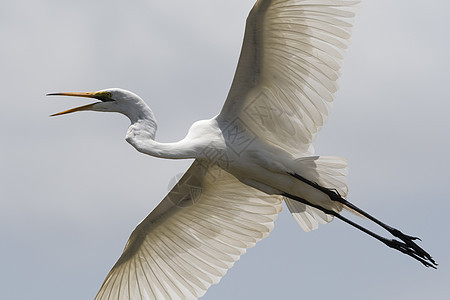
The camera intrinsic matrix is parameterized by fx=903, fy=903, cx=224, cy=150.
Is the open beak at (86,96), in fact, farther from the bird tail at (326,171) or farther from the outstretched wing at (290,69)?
the bird tail at (326,171)

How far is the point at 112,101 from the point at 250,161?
5.40 feet

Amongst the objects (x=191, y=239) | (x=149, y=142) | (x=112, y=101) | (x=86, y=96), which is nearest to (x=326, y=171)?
(x=149, y=142)

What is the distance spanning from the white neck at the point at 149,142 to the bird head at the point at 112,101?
137mm

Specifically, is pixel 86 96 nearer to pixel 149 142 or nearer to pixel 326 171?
pixel 149 142

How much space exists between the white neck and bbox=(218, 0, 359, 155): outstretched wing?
1.82 ft

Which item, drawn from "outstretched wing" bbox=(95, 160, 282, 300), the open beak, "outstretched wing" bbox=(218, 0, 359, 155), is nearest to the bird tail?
"outstretched wing" bbox=(218, 0, 359, 155)

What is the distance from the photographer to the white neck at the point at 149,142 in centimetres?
948

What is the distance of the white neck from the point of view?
9484mm

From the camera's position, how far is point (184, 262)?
11172 millimetres

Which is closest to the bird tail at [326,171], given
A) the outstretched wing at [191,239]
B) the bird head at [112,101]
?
the outstretched wing at [191,239]

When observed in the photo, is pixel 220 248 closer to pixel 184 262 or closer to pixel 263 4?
pixel 184 262

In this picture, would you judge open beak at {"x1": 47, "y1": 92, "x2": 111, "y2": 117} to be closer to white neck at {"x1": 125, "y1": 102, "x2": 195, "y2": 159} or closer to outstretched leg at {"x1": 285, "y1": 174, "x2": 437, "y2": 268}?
white neck at {"x1": 125, "y1": 102, "x2": 195, "y2": 159}

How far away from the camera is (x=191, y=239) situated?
36.7 feet

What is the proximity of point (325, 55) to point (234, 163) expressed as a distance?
1.50m
